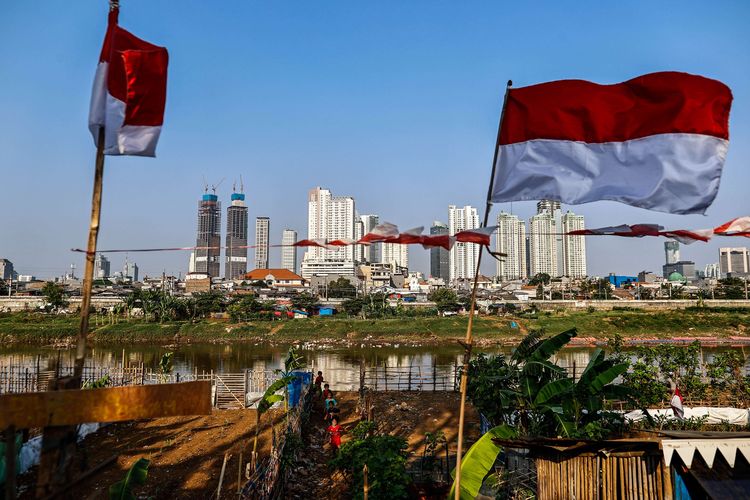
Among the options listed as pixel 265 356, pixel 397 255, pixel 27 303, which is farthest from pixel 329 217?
pixel 265 356

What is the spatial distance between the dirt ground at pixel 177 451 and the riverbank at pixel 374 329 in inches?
1137

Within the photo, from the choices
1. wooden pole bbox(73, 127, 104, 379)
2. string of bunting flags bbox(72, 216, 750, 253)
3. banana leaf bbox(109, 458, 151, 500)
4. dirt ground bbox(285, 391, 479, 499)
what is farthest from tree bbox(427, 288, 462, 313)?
wooden pole bbox(73, 127, 104, 379)

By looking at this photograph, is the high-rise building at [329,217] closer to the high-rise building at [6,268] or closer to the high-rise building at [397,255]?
the high-rise building at [397,255]

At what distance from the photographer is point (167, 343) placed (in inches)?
1592

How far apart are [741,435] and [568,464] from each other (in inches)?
71.0

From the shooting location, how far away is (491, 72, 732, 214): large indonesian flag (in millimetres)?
4285

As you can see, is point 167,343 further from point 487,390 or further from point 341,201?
point 341,201

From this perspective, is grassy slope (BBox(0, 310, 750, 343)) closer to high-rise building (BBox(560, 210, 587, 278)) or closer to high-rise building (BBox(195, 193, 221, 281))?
high-rise building (BBox(560, 210, 587, 278))

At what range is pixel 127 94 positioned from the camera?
3.72m

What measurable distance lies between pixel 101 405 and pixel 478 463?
166 inches

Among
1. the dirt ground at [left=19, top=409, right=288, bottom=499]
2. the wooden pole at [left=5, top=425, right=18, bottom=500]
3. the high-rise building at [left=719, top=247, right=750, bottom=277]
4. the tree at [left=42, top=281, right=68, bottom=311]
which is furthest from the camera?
the high-rise building at [left=719, top=247, right=750, bottom=277]

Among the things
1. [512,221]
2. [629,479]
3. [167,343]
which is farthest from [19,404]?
[512,221]

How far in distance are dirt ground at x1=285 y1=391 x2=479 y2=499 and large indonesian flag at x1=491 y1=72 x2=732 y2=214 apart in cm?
570

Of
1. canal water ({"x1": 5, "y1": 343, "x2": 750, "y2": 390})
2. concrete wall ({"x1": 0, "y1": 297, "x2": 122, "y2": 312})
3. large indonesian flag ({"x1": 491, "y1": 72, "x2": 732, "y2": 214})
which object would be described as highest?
large indonesian flag ({"x1": 491, "y1": 72, "x2": 732, "y2": 214})
